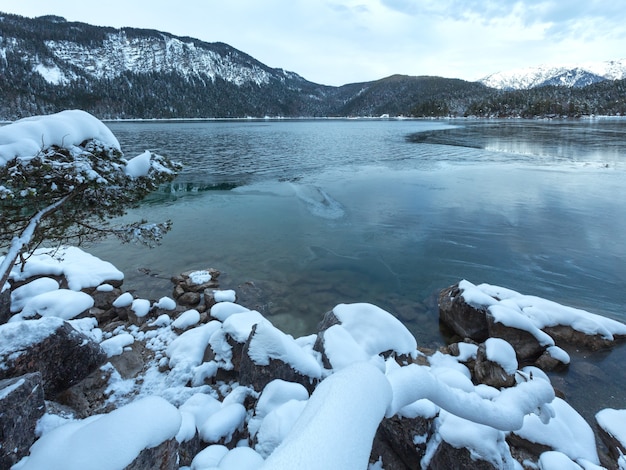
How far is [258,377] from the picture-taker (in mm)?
6094

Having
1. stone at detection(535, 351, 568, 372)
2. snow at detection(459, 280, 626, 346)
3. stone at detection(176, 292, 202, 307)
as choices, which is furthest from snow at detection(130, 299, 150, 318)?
stone at detection(535, 351, 568, 372)

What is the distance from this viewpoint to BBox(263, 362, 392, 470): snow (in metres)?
1.85

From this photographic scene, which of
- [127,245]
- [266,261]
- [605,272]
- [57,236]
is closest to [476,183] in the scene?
[605,272]

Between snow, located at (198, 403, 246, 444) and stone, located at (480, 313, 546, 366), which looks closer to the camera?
snow, located at (198, 403, 246, 444)

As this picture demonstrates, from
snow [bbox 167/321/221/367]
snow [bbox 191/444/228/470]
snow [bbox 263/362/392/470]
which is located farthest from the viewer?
snow [bbox 167/321/221/367]

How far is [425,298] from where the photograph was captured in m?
11.6

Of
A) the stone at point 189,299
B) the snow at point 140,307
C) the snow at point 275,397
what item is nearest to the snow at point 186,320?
the snow at point 140,307

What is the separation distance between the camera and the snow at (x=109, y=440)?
137 inches

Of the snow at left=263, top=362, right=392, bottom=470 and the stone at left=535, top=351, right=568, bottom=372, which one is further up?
the snow at left=263, top=362, right=392, bottom=470

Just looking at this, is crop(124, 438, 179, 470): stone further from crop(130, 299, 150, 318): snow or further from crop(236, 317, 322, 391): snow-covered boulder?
crop(130, 299, 150, 318): snow

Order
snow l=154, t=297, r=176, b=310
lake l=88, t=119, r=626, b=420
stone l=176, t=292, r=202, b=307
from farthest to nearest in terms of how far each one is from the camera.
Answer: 1. lake l=88, t=119, r=626, b=420
2. stone l=176, t=292, r=202, b=307
3. snow l=154, t=297, r=176, b=310

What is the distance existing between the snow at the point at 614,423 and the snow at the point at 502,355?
1.49 meters

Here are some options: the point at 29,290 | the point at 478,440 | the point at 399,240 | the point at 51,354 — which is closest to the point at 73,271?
the point at 29,290

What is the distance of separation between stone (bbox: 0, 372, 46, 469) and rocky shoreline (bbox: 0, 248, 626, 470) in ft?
0.07
